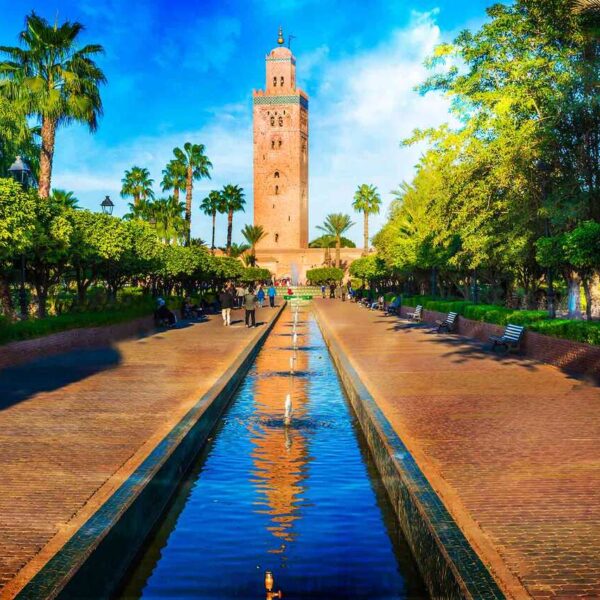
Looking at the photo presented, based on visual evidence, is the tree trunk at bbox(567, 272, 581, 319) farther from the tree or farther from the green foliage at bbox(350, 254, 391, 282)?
the green foliage at bbox(350, 254, 391, 282)

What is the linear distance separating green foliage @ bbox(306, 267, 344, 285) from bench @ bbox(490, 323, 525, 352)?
8765cm

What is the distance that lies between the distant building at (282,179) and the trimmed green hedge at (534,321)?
92068 millimetres

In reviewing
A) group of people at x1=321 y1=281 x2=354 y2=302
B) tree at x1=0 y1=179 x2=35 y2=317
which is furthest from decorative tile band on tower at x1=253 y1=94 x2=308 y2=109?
tree at x1=0 y1=179 x2=35 y2=317

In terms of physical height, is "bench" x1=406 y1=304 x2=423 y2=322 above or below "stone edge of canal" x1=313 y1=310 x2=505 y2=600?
above

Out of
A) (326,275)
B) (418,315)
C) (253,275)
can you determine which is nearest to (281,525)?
(418,315)

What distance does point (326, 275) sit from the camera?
110000 millimetres

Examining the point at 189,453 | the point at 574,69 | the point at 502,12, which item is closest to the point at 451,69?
the point at 502,12

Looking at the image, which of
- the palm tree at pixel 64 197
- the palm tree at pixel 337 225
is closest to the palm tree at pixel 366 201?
the palm tree at pixel 337 225

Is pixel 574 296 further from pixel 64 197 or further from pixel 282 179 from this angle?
pixel 282 179

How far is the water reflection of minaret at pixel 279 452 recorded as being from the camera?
7316 mm

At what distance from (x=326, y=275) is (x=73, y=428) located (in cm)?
10059

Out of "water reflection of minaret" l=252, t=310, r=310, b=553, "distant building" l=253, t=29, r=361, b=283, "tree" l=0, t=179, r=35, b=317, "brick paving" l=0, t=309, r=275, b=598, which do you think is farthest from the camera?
"distant building" l=253, t=29, r=361, b=283

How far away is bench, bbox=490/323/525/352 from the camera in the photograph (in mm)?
19438

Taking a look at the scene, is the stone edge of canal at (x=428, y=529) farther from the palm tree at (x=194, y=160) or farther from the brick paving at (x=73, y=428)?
the palm tree at (x=194, y=160)
